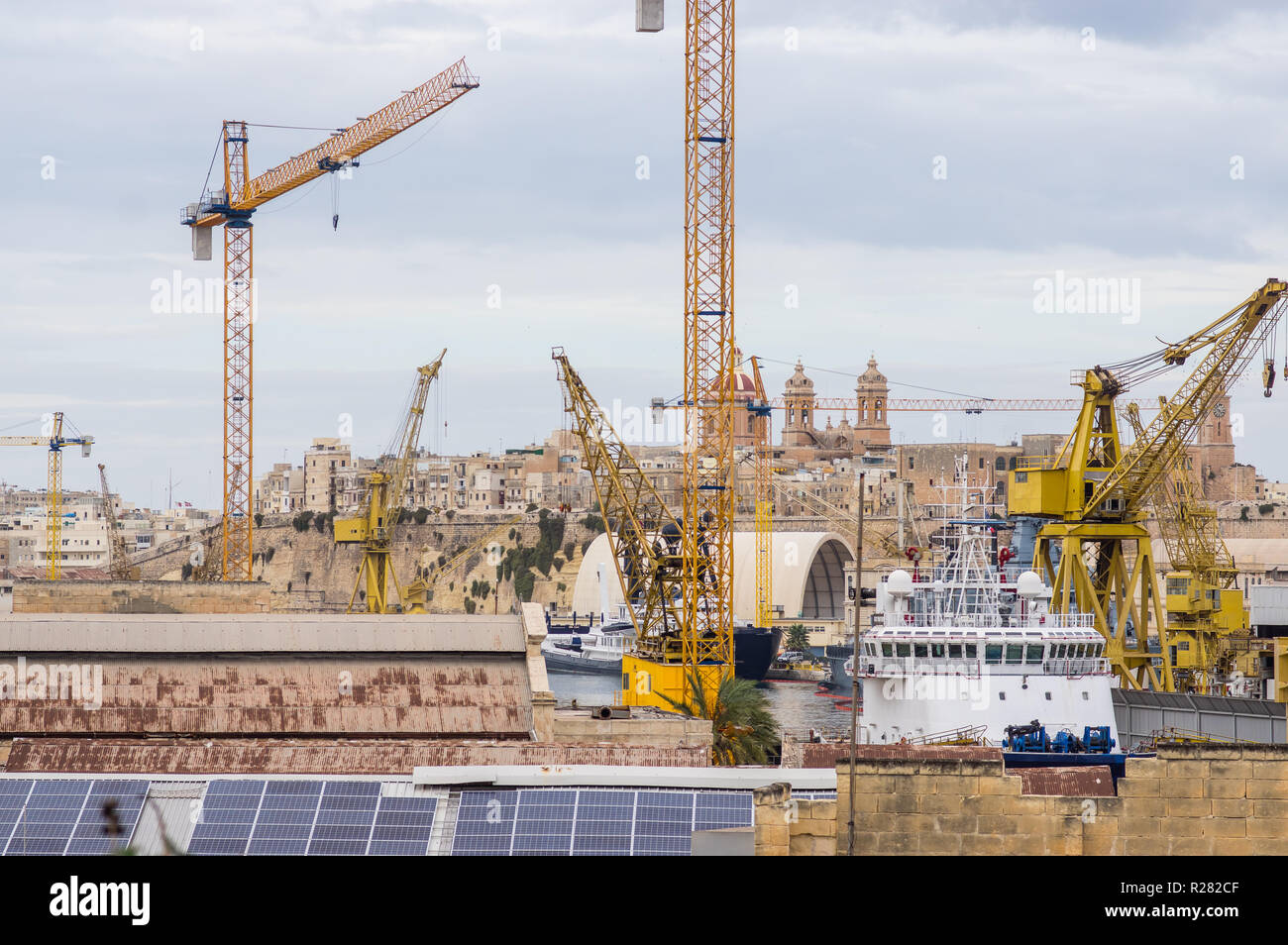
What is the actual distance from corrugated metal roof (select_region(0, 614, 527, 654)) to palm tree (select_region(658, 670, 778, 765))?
27.4 ft

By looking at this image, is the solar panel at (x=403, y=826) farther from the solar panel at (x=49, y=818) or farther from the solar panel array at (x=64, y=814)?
the solar panel at (x=49, y=818)

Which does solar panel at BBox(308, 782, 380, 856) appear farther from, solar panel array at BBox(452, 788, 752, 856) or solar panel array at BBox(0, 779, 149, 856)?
solar panel array at BBox(0, 779, 149, 856)

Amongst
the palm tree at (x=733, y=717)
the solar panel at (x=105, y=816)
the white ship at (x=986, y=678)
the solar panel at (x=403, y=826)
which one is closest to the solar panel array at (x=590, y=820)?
the solar panel at (x=403, y=826)

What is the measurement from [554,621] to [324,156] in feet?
293

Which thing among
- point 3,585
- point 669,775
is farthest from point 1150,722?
point 3,585

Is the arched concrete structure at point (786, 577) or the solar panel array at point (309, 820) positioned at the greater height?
the solar panel array at point (309, 820)

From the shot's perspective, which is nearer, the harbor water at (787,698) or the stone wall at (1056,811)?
the stone wall at (1056,811)

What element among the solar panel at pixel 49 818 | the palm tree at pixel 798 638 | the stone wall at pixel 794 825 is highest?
the stone wall at pixel 794 825

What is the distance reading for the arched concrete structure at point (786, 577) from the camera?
557ft

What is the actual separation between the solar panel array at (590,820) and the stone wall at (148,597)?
53.8 meters

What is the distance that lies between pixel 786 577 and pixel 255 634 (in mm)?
120812

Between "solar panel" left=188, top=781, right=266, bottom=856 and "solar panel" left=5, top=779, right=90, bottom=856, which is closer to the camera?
"solar panel" left=188, top=781, right=266, bottom=856

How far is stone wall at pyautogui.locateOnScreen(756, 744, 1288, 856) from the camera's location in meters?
20.2

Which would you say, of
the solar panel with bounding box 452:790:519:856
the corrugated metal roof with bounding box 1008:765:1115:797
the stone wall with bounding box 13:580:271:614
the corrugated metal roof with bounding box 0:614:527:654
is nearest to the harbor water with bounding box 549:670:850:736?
the stone wall with bounding box 13:580:271:614
